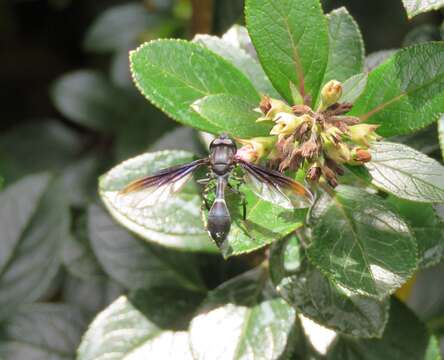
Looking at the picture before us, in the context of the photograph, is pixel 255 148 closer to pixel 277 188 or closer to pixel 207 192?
pixel 277 188

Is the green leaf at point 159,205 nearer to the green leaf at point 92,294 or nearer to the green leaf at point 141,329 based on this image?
the green leaf at point 141,329

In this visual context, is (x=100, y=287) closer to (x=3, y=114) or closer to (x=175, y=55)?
(x=175, y=55)

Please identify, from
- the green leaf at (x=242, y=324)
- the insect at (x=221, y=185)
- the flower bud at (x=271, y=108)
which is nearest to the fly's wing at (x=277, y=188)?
the insect at (x=221, y=185)

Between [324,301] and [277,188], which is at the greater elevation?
[277,188]

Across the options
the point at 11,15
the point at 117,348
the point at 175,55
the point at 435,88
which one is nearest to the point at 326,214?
the point at 435,88

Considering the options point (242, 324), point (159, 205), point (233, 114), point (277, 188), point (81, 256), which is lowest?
point (81, 256)

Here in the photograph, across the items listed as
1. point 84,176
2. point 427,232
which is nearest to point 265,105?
point 427,232

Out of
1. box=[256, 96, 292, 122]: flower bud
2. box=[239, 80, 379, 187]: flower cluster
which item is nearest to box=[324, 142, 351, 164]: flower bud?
box=[239, 80, 379, 187]: flower cluster
